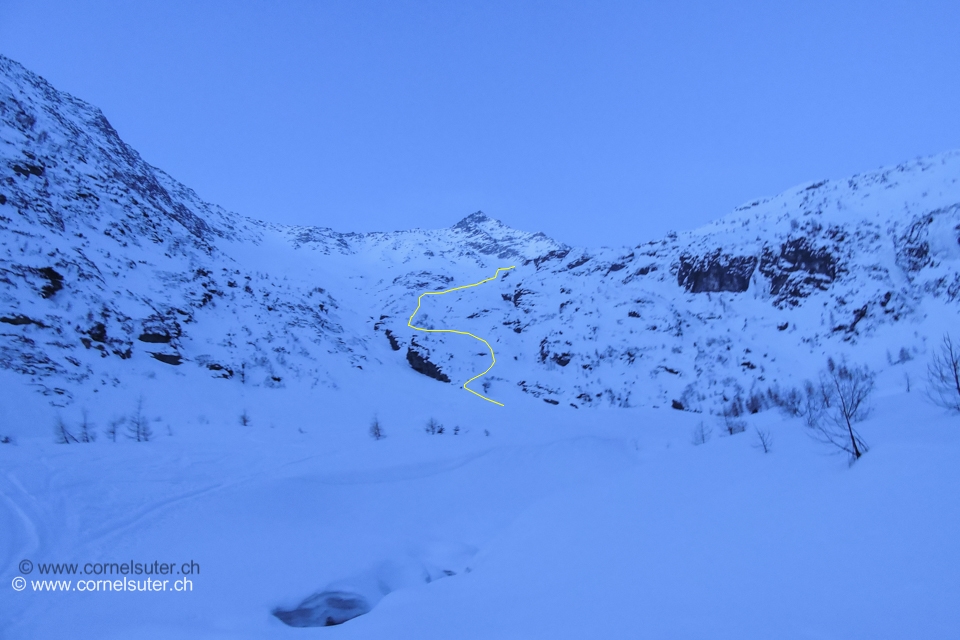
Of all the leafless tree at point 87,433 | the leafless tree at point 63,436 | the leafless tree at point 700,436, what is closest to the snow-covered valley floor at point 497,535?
the leafless tree at point 63,436

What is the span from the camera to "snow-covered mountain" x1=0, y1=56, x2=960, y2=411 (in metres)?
21.1

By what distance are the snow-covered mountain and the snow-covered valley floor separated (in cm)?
926

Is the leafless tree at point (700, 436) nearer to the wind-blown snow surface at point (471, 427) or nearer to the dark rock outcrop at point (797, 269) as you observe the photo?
the wind-blown snow surface at point (471, 427)

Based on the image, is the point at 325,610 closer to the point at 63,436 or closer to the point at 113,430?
the point at 63,436

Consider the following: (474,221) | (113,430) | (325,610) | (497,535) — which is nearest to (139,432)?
(113,430)

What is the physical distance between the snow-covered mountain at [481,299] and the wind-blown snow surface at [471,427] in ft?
0.73

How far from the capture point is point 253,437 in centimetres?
1427

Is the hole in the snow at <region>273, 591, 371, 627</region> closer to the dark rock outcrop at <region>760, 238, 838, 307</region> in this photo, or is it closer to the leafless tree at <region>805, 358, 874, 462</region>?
the leafless tree at <region>805, 358, 874, 462</region>

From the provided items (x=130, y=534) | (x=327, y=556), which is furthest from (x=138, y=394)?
(x=327, y=556)

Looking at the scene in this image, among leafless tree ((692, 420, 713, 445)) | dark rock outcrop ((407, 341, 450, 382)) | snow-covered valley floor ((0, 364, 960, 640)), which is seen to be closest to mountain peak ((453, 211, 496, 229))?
dark rock outcrop ((407, 341, 450, 382))

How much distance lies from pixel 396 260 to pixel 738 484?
6307 centimetres

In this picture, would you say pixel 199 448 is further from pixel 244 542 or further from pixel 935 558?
pixel 935 558

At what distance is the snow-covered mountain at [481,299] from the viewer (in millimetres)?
21125

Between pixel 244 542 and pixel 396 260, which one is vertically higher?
pixel 396 260
